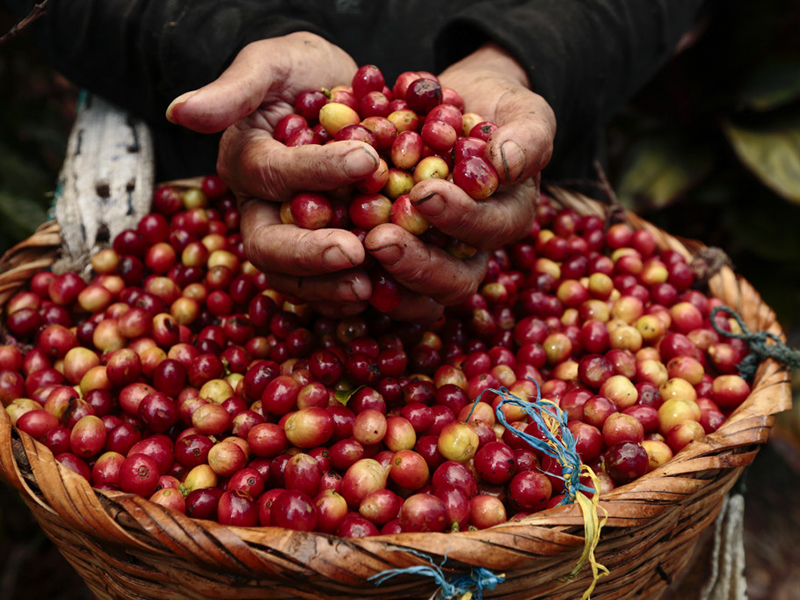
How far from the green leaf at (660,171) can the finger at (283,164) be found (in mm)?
3261

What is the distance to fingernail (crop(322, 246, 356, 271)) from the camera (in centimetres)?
172

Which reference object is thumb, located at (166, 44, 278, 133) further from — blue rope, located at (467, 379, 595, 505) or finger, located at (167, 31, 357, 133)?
blue rope, located at (467, 379, 595, 505)

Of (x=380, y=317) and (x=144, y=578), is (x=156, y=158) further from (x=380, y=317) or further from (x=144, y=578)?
(x=144, y=578)

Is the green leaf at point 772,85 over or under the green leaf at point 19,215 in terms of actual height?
under

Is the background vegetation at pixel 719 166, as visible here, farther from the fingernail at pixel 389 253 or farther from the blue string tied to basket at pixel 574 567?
the blue string tied to basket at pixel 574 567

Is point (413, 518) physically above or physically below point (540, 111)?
below

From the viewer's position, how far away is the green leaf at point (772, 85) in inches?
166

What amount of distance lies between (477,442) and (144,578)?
102cm

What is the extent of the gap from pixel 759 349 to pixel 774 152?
8.22ft

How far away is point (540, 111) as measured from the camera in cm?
208

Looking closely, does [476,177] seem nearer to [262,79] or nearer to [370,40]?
[262,79]

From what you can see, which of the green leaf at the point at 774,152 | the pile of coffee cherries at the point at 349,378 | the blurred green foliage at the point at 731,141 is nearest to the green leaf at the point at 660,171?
the blurred green foliage at the point at 731,141

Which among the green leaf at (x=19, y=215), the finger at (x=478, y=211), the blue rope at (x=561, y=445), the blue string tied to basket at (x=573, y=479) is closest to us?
the blue string tied to basket at (x=573, y=479)

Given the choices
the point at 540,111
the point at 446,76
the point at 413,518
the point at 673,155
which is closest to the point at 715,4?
the point at 673,155
